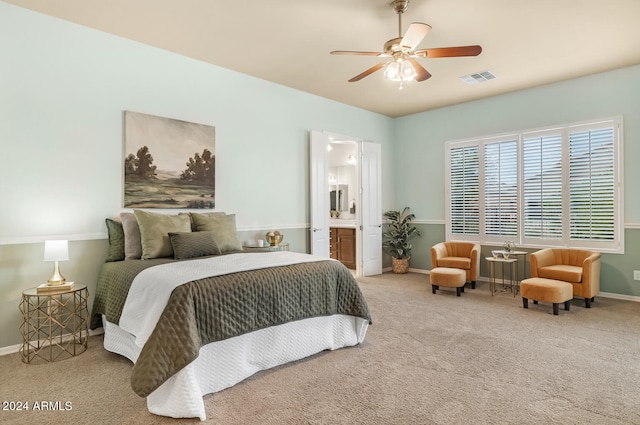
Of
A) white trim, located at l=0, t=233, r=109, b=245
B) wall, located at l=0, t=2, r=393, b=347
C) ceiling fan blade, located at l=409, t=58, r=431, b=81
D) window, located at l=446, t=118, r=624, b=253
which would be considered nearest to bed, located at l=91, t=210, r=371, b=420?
white trim, located at l=0, t=233, r=109, b=245

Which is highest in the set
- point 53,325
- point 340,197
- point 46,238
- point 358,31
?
point 358,31

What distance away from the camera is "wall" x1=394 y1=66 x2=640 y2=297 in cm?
487

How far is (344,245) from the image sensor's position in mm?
7227

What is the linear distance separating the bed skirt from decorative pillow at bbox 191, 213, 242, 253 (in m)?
1.22

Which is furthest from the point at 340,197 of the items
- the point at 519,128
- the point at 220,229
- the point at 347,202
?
the point at 220,229

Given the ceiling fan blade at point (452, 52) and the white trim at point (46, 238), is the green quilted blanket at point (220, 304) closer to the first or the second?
the white trim at point (46, 238)

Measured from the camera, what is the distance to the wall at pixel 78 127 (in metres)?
3.26

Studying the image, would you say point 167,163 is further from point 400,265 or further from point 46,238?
point 400,265

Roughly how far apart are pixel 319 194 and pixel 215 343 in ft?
11.8

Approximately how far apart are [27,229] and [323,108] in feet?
13.8

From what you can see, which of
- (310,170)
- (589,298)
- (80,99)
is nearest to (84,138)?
(80,99)

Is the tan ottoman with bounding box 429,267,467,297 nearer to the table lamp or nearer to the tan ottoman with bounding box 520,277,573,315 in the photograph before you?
the tan ottoman with bounding box 520,277,573,315

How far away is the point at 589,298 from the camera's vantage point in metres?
4.48

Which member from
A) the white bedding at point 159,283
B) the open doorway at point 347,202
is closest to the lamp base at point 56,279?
the white bedding at point 159,283
